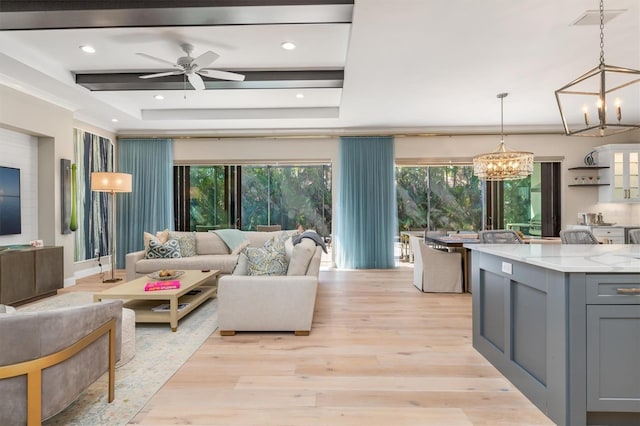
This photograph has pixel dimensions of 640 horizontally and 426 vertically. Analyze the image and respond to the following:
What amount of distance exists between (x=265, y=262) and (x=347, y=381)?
1.44 meters

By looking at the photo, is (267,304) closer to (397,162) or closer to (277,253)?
(277,253)

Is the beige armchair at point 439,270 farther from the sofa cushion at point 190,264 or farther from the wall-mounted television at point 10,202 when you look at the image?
the wall-mounted television at point 10,202

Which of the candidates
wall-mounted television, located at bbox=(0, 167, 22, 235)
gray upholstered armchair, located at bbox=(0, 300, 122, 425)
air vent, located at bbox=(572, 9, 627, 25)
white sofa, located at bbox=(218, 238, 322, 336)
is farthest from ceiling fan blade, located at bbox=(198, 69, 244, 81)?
air vent, located at bbox=(572, 9, 627, 25)

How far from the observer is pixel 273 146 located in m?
6.86

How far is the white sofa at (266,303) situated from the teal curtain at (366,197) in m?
3.65

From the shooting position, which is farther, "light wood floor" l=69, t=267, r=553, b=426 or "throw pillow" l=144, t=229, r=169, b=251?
"throw pillow" l=144, t=229, r=169, b=251

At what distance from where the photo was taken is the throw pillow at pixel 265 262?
333 cm

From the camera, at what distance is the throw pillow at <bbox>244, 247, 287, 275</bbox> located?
3.33 meters

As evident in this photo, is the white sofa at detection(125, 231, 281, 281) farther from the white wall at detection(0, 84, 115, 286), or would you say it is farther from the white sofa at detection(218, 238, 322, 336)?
the white sofa at detection(218, 238, 322, 336)

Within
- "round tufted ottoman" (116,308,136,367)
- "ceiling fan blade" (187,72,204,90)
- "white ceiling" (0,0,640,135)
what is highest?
"white ceiling" (0,0,640,135)

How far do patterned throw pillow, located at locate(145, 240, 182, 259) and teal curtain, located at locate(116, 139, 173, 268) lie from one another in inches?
70.0

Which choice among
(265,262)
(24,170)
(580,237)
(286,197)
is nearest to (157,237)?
(24,170)

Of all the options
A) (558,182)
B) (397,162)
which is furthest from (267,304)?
(558,182)

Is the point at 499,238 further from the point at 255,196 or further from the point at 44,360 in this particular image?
the point at 255,196
